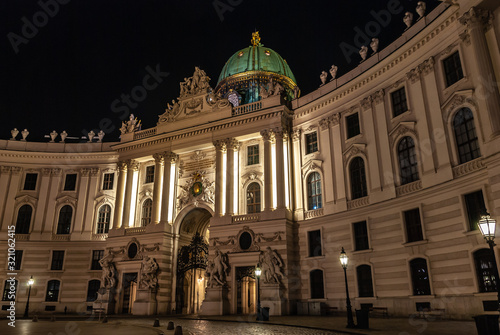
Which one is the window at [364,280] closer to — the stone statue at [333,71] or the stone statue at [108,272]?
the stone statue at [333,71]

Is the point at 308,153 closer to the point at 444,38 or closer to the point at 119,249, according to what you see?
the point at 444,38

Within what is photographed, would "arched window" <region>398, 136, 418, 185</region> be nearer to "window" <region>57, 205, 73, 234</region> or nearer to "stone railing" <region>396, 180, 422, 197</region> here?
"stone railing" <region>396, 180, 422, 197</region>

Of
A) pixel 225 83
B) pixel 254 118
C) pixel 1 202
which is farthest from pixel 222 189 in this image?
pixel 1 202

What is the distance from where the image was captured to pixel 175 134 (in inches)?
A: 1518

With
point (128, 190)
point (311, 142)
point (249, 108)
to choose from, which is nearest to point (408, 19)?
point (311, 142)

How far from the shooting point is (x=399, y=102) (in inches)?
1062

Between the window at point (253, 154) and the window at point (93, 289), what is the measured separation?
20657 mm

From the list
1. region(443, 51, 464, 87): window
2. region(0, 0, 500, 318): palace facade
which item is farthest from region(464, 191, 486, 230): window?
region(443, 51, 464, 87): window

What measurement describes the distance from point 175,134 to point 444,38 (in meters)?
24.9

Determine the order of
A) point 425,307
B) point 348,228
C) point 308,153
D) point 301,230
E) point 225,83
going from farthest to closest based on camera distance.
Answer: point 225,83
point 308,153
point 301,230
point 348,228
point 425,307

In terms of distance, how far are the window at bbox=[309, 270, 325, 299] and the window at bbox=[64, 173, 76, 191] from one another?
2921 cm

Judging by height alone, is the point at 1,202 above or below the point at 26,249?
above

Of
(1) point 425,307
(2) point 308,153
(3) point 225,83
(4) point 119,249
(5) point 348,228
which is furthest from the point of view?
(3) point 225,83

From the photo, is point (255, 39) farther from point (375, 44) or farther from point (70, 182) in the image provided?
point (70, 182)
